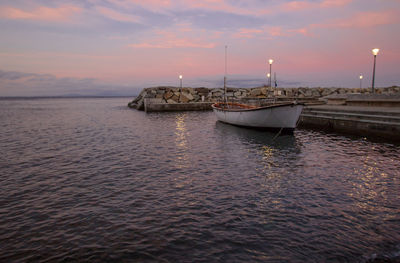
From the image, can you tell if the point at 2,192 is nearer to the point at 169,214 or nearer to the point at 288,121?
the point at 169,214

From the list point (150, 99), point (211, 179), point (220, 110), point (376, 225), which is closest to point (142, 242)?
point (211, 179)

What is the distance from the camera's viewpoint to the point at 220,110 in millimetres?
24297

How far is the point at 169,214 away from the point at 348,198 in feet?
15.7

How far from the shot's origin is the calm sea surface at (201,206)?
15.3 feet

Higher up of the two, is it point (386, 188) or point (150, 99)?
point (150, 99)

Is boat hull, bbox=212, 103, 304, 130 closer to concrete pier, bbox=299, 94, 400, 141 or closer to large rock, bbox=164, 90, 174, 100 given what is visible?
concrete pier, bbox=299, 94, 400, 141

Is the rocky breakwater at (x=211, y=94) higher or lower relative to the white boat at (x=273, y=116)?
higher

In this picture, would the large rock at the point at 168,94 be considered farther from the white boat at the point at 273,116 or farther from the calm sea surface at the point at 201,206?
the calm sea surface at the point at 201,206

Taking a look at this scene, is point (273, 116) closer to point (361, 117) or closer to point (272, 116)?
point (272, 116)

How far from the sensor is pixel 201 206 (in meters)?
6.53

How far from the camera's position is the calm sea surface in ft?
15.3

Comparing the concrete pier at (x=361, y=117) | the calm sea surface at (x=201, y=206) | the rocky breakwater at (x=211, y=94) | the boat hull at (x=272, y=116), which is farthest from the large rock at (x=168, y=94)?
the calm sea surface at (x=201, y=206)

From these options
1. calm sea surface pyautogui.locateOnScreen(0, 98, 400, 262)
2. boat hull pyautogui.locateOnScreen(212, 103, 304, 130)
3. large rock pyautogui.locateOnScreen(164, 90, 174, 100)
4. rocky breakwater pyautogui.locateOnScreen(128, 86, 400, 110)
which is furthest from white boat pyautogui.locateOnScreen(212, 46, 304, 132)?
large rock pyautogui.locateOnScreen(164, 90, 174, 100)

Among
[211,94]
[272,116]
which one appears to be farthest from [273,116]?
[211,94]
